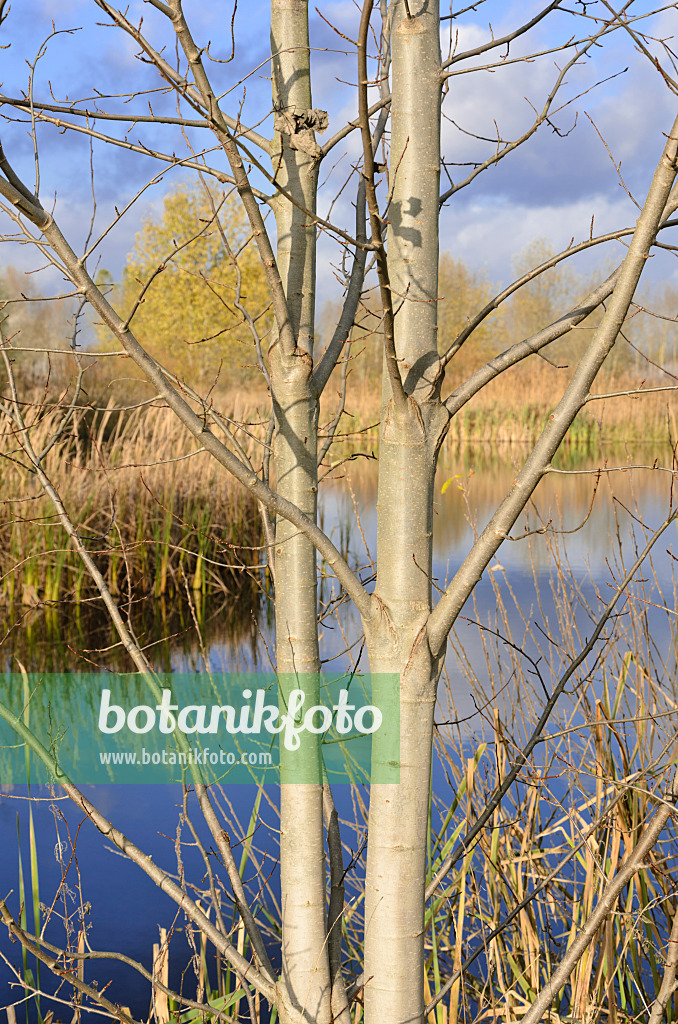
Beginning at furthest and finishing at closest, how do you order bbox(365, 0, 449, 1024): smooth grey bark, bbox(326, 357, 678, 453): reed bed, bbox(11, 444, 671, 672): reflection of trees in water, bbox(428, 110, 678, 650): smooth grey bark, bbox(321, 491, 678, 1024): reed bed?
bbox(326, 357, 678, 453): reed bed, bbox(11, 444, 671, 672): reflection of trees in water, bbox(321, 491, 678, 1024): reed bed, bbox(365, 0, 449, 1024): smooth grey bark, bbox(428, 110, 678, 650): smooth grey bark

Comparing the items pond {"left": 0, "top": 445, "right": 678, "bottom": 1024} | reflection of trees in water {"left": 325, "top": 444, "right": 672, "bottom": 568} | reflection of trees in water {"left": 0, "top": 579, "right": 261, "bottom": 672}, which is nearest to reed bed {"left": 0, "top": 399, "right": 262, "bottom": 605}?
reflection of trees in water {"left": 0, "top": 579, "right": 261, "bottom": 672}

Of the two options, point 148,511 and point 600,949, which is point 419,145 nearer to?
point 600,949

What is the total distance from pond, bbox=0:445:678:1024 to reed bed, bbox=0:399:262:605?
26 cm

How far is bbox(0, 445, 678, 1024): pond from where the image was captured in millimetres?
2002

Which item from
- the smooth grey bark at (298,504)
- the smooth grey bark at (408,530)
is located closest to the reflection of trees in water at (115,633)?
the smooth grey bark at (298,504)

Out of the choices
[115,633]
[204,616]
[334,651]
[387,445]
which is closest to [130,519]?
[204,616]

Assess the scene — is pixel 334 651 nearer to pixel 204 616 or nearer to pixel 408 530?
pixel 204 616

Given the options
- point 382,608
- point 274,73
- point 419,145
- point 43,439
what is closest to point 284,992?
point 382,608

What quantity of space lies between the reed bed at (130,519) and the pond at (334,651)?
26 cm

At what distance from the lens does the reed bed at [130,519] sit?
495 centimetres

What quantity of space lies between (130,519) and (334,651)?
2.09m

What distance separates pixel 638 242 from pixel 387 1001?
939mm

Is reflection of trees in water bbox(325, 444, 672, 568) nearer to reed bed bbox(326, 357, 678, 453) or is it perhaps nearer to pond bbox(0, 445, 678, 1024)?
pond bbox(0, 445, 678, 1024)

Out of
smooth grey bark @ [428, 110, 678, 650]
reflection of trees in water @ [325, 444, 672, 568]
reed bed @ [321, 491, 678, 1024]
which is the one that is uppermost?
reflection of trees in water @ [325, 444, 672, 568]
